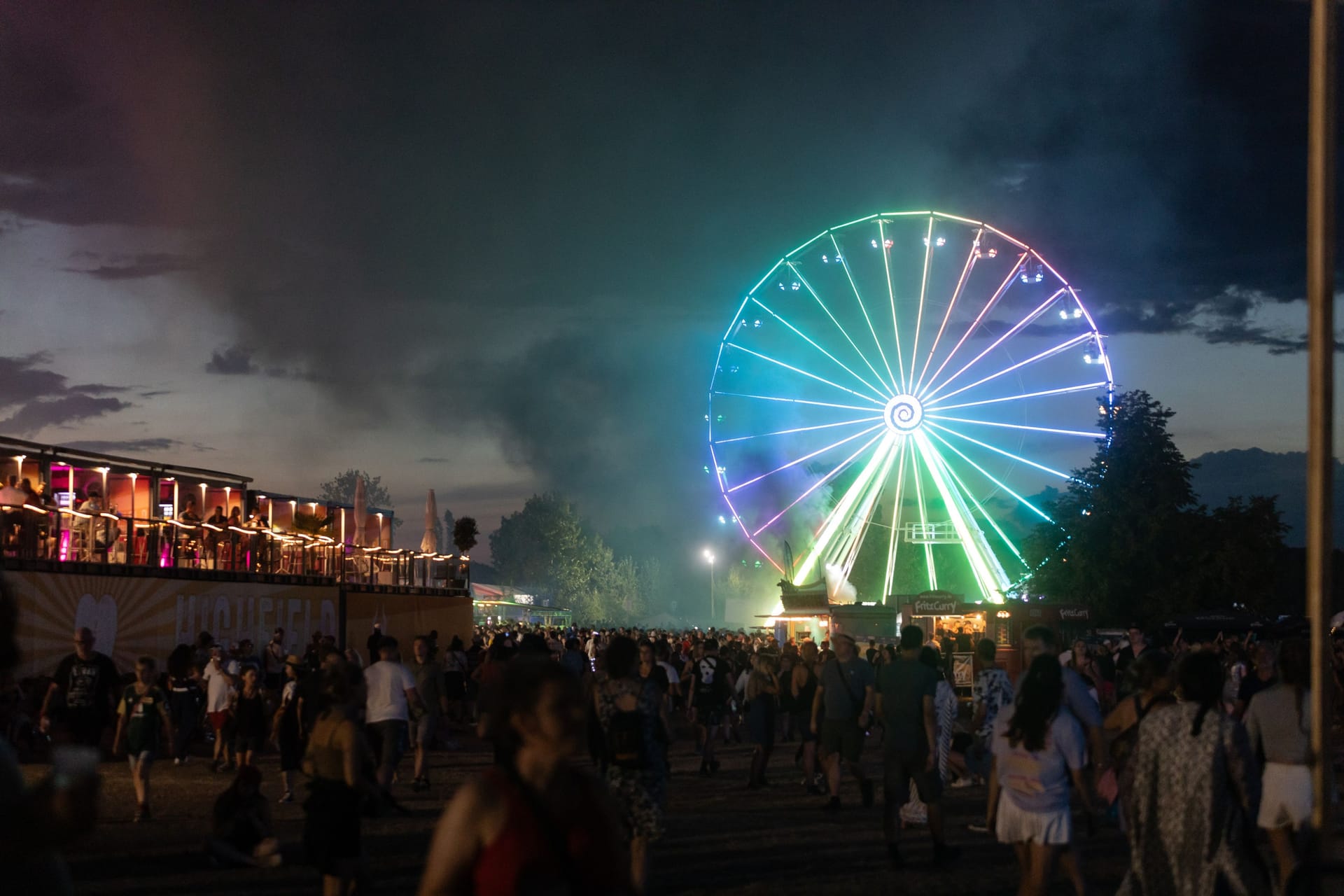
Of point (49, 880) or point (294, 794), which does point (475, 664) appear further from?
point (49, 880)

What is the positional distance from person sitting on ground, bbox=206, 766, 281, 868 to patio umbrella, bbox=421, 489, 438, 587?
90.6 feet

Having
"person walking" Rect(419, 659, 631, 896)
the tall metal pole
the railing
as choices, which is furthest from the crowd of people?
the railing

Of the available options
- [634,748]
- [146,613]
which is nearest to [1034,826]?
[634,748]

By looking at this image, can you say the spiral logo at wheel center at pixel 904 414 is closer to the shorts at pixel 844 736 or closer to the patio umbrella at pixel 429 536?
the patio umbrella at pixel 429 536

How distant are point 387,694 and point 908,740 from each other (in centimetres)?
513

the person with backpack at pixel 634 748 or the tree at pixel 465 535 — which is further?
the tree at pixel 465 535

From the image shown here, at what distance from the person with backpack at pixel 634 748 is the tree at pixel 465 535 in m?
32.2

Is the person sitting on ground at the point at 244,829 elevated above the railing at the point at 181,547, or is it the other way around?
the railing at the point at 181,547

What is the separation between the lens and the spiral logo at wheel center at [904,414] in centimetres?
3936

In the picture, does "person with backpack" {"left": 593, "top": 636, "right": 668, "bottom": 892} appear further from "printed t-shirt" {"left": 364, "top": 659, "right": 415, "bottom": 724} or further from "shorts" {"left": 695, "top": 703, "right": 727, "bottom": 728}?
"shorts" {"left": 695, "top": 703, "right": 727, "bottom": 728}

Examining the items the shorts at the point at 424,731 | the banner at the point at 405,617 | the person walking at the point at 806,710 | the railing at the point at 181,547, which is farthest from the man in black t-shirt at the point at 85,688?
the banner at the point at 405,617

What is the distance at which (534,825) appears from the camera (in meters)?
3.27

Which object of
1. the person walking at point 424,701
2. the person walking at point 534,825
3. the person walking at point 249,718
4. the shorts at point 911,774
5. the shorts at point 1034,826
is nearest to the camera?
the person walking at point 534,825

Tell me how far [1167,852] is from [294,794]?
12.0 meters
